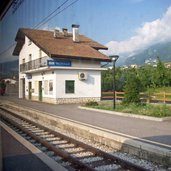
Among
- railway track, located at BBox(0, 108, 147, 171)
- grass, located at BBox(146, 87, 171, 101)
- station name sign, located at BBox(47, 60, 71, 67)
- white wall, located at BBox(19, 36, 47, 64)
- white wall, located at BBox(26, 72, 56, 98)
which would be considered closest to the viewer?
railway track, located at BBox(0, 108, 147, 171)

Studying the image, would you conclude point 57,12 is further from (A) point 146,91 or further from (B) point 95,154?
(A) point 146,91

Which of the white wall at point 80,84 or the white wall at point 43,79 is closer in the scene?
the white wall at point 80,84

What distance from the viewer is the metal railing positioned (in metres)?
25.5

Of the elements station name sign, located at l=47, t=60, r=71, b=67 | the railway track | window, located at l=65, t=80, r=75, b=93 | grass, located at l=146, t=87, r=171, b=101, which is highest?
station name sign, located at l=47, t=60, r=71, b=67

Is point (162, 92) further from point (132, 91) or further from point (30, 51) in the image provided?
point (30, 51)

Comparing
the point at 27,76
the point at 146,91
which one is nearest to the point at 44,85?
the point at 27,76

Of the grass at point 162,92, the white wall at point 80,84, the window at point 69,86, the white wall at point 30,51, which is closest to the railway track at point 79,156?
the grass at point 162,92

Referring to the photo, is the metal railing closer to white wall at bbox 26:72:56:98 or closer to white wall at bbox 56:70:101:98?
white wall at bbox 26:72:56:98

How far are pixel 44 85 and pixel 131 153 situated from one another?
1984 cm

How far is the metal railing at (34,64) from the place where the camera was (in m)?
25.5

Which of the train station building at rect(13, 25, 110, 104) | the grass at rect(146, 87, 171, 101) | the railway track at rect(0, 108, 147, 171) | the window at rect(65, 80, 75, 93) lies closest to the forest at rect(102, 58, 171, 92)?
the grass at rect(146, 87, 171, 101)

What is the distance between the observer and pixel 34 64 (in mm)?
28078

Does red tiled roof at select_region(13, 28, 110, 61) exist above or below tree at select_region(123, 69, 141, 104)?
above

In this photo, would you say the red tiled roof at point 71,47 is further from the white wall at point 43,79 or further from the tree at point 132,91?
the tree at point 132,91
